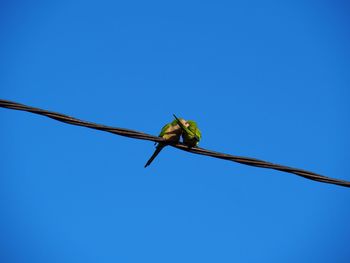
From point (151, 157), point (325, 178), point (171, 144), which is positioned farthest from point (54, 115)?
point (151, 157)

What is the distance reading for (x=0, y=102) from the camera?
14.3 feet

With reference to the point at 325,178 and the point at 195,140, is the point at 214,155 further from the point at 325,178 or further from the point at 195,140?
the point at 195,140

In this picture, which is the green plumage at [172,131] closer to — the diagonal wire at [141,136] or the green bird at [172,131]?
the green bird at [172,131]

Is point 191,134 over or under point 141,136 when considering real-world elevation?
over

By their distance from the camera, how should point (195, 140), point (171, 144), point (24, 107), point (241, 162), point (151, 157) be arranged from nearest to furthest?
point (24, 107)
point (241, 162)
point (171, 144)
point (195, 140)
point (151, 157)

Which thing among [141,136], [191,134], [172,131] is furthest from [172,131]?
[141,136]

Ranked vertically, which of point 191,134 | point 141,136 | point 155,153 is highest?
point 155,153

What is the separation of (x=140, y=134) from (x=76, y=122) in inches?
26.3

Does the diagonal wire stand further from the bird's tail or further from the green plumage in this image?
the bird's tail

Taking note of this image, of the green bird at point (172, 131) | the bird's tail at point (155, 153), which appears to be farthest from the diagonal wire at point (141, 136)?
the bird's tail at point (155, 153)

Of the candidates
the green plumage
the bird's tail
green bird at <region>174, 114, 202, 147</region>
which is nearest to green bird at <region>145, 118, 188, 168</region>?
the green plumage

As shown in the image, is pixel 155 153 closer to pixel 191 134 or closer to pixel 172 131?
pixel 172 131

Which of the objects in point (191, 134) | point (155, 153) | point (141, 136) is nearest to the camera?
point (141, 136)

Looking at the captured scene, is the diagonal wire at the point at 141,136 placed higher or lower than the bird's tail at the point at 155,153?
lower
